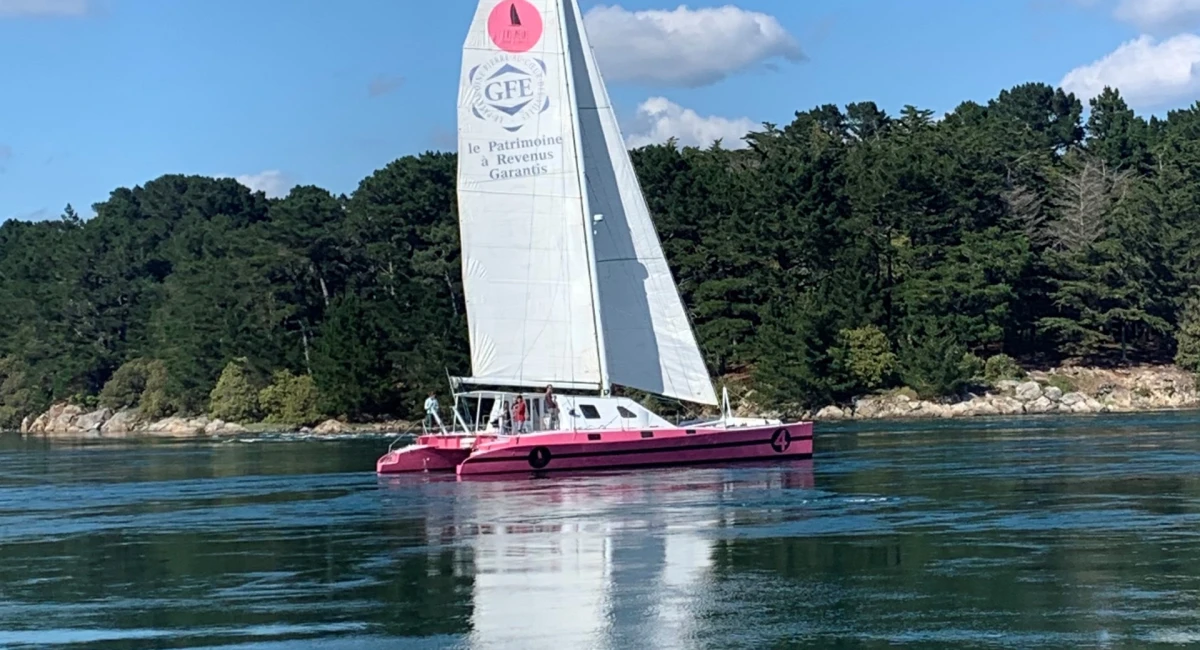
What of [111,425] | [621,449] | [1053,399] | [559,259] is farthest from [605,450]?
[111,425]

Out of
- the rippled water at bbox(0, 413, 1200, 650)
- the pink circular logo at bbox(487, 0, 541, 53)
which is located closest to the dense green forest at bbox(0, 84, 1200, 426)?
the pink circular logo at bbox(487, 0, 541, 53)

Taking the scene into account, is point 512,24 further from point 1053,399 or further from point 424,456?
point 1053,399

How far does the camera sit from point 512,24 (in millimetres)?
43781

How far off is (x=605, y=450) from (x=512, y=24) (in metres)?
11.1

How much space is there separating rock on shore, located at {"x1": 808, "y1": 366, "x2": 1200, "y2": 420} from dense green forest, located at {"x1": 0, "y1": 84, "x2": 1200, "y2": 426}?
3.64 ft

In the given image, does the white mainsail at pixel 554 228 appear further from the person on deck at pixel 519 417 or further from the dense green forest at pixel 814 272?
the dense green forest at pixel 814 272

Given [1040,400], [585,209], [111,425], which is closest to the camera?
[585,209]

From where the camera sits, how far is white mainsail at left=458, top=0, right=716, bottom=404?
4391 cm

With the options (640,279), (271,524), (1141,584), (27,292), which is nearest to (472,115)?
(640,279)

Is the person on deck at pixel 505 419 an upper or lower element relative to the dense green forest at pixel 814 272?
lower

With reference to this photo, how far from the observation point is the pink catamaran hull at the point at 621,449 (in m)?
42.2

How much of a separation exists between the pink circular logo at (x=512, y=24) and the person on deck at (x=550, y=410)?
346 inches

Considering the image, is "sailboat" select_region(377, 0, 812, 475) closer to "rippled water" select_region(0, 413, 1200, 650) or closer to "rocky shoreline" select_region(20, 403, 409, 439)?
"rippled water" select_region(0, 413, 1200, 650)

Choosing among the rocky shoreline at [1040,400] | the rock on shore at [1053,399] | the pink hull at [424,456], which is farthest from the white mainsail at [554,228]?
the rock on shore at [1053,399]
